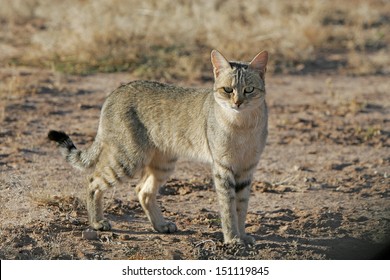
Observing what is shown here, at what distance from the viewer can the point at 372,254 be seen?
21.1ft

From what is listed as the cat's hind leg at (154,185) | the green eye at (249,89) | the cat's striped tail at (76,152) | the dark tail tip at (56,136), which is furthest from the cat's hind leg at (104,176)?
the green eye at (249,89)

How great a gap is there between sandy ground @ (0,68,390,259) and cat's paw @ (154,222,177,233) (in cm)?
7

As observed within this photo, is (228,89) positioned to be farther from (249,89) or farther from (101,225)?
(101,225)

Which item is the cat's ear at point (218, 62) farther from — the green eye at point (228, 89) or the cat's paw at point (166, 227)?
the cat's paw at point (166, 227)

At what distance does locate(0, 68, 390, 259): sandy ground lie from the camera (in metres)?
6.34

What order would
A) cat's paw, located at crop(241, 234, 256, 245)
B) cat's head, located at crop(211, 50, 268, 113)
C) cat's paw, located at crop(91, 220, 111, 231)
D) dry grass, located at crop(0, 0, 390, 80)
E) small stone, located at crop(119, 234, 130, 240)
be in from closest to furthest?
cat's head, located at crop(211, 50, 268, 113)
cat's paw, located at crop(241, 234, 256, 245)
small stone, located at crop(119, 234, 130, 240)
cat's paw, located at crop(91, 220, 111, 231)
dry grass, located at crop(0, 0, 390, 80)

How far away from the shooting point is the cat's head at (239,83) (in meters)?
6.03

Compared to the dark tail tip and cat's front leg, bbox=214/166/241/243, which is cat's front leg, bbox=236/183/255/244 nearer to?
cat's front leg, bbox=214/166/241/243

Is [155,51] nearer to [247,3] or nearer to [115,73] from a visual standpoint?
[115,73]

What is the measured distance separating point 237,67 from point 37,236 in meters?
2.16

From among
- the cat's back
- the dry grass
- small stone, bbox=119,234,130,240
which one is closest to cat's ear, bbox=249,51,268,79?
the cat's back

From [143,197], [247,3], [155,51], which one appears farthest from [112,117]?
[247,3]

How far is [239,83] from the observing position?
19.9ft

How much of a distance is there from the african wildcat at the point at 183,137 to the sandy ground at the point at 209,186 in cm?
35
